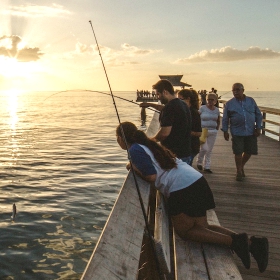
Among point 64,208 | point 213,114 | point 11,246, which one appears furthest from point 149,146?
point 64,208

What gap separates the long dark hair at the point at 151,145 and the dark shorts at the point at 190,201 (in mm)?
285

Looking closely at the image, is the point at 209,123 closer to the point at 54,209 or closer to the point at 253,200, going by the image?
the point at 253,200

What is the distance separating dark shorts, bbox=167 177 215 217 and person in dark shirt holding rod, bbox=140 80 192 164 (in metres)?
1.15

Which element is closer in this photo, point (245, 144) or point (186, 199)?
point (186, 199)

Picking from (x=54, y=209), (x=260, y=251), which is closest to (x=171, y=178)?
(x=260, y=251)

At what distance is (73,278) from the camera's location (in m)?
5.81

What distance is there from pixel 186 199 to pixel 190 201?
0.15 feet

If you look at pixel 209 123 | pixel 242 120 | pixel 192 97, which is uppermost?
pixel 192 97

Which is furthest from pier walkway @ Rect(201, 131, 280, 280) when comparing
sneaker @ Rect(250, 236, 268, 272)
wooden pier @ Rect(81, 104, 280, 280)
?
sneaker @ Rect(250, 236, 268, 272)

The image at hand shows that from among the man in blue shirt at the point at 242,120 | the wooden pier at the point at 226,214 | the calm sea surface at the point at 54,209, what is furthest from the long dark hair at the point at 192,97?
the calm sea surface at the point at 54,209

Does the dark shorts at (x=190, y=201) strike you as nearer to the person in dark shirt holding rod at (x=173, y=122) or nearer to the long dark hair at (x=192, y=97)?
the person in dark shirt holding rod at (x=173, y=122)

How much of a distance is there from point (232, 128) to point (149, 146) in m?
4.25

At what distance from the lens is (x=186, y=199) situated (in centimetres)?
311

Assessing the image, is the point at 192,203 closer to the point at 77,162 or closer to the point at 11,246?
the point at 11,246
